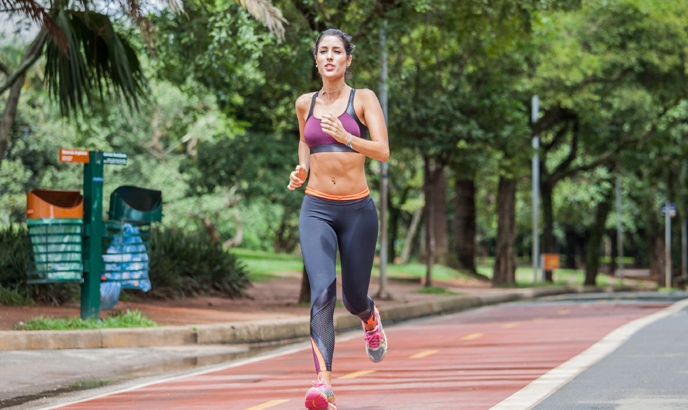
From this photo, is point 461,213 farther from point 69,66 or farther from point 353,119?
point 353,119

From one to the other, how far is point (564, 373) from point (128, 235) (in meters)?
6.41

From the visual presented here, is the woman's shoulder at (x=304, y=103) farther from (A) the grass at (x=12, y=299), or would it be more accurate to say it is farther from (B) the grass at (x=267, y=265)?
(B) the grass at (x=267, y=265)

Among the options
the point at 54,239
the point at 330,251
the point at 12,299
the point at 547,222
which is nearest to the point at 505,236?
the point at 547,222

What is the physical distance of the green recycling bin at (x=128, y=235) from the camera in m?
13.7

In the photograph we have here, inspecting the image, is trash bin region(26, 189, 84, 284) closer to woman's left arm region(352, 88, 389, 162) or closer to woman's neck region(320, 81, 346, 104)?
woman's neck region(320, 81, 346, 104)

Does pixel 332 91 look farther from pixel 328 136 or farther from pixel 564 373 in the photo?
pixel 564 373

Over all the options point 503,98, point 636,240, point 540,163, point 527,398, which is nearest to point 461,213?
point 540,163

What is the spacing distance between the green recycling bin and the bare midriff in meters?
7.10

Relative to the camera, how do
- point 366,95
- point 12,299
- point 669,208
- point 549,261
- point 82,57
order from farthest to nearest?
1. point 669,208
2. point 549,261
3. point 82,57
4. point 12,299
5. point 366,95

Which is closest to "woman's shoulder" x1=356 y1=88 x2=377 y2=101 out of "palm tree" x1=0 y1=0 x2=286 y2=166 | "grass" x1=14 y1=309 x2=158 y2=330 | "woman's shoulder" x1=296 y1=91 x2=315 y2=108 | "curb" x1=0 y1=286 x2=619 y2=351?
"woman's shoulder" x1=296 y1=91 x2=315 y2=108

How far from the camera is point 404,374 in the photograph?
992cm

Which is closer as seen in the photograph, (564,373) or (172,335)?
(564,373)

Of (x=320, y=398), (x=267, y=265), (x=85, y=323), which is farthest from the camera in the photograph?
(x=267, y=265)

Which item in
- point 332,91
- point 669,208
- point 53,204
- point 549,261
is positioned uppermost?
point 669,208
